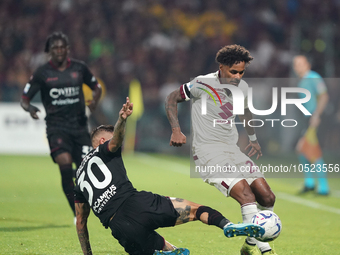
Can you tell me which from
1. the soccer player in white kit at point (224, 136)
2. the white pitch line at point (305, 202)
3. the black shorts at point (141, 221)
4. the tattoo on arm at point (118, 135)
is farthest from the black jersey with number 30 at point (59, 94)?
the white pitch line at point (305, 202)

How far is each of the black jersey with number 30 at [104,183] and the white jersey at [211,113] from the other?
1.00 meters

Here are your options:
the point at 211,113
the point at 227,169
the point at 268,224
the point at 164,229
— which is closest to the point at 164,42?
the point at 164,229

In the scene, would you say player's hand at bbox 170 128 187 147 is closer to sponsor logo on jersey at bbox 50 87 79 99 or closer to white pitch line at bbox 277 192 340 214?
sponsor logo on jersey at bbox 50 87 79 99

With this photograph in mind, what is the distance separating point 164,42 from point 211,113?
46.7 feet

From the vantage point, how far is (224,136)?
206 inches

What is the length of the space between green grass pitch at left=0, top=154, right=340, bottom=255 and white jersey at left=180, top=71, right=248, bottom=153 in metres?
1.06

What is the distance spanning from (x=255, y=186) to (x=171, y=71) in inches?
546

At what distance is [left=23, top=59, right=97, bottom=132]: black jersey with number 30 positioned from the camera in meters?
6.91

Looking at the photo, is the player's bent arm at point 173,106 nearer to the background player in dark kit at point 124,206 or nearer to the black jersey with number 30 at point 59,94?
the background player in dark kit at point 124,206

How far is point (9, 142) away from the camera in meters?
15.9

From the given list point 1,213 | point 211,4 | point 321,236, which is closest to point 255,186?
point 321,236

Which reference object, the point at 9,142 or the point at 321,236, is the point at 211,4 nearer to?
the point at 9,142

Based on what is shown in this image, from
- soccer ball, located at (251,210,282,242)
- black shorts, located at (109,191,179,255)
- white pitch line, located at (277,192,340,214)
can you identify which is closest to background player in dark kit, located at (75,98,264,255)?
black shorts, located at (109,191,179,255)

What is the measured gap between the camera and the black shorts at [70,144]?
679 centimetres
